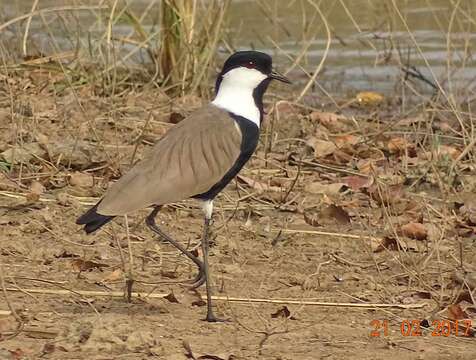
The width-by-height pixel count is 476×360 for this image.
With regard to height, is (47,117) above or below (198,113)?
below

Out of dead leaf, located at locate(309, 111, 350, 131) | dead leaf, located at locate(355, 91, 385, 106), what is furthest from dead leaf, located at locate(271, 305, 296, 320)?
dead leaf, located at locate(355, 91, 385, 106)

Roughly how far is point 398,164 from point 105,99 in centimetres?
201

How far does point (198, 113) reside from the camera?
510 centimetres

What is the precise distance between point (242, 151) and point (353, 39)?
5.91m

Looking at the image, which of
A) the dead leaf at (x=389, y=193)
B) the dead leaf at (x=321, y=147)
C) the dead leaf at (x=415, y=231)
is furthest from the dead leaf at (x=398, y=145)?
the dead leaf at (x=415, y=231)

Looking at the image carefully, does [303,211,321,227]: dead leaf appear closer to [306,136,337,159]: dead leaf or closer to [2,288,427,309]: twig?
[306,136,337,159]: dead leaf

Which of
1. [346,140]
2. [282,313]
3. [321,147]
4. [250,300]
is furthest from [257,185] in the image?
[282,313]

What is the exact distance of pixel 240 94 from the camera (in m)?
5.14

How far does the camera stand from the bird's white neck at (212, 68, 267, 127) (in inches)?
201

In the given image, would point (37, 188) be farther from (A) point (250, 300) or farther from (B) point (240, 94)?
(A) point (250, 300)

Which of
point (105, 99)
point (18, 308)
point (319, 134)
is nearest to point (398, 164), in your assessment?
point (319, 134)

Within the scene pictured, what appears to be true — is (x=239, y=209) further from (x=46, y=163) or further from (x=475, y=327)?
(x=475, y=327)
